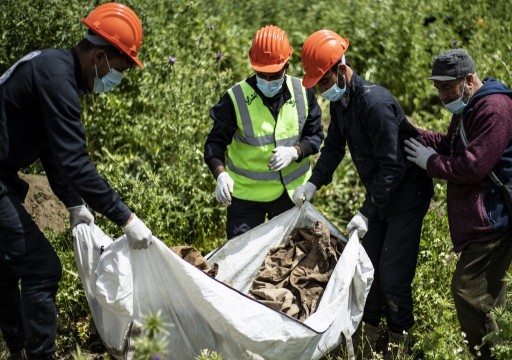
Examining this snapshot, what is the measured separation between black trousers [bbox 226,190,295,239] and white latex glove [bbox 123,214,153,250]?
92 centimetres

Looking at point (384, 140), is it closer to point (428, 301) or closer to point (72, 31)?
point (428, 301)

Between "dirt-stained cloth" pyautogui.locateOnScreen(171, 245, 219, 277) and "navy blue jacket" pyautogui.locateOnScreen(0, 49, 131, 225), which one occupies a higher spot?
"navy blue jacket" pyautogui.locateOnScreen(0, 49, 131, 225)

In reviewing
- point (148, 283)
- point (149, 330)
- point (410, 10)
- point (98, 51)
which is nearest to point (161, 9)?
point (410, 10)

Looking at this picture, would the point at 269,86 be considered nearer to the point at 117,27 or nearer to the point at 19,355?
the point at 117,27

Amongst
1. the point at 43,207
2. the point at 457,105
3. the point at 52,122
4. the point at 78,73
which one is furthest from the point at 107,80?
the point at 43,207

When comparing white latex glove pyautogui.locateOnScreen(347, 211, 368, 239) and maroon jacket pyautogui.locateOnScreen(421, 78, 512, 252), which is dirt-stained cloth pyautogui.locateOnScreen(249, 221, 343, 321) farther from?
maroon jacket pyautogui.locateOnScreen(421, 78, 512, 252)

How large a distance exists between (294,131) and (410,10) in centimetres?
342

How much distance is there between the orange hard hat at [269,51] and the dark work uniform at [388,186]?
0.39 metres

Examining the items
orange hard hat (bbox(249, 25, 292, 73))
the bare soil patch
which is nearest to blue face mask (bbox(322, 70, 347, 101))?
orange hard hat (bbox(249, 25, 292, 73))

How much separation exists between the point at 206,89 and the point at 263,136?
1.76 m

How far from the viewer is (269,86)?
13.1 feet

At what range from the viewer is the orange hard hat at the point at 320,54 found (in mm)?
3621

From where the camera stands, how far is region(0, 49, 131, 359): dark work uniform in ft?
10.4

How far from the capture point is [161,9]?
6.27m
